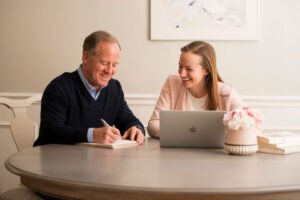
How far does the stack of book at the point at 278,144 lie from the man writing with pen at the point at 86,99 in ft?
1.95

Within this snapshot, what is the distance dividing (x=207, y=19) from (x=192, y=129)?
1.59 metres

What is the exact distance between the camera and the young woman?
8.24 ft

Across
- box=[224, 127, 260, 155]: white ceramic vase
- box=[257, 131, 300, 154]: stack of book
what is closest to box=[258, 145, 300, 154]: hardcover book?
box=[257, 131, 300, 154]: stack of book

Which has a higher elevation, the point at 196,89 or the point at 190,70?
the point at 190,70

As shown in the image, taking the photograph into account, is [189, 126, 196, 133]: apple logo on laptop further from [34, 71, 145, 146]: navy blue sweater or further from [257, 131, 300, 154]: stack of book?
[34, 71, 145, 146]: navy blue sweater

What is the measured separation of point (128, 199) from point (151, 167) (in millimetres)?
311

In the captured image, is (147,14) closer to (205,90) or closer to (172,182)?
(205,90)

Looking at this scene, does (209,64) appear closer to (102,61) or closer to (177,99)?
(177,99)

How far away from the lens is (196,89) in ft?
8.56

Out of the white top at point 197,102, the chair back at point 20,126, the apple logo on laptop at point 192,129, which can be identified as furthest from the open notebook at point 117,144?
the chair back at point 20,126

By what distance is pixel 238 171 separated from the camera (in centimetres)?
148

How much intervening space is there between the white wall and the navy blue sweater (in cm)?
89

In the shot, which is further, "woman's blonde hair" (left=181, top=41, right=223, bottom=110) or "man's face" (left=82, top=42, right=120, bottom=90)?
"woman's blonde hair" (left=181, top=41, right=223, bottom=110)

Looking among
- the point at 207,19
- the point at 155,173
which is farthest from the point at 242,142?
the point at 207,19
